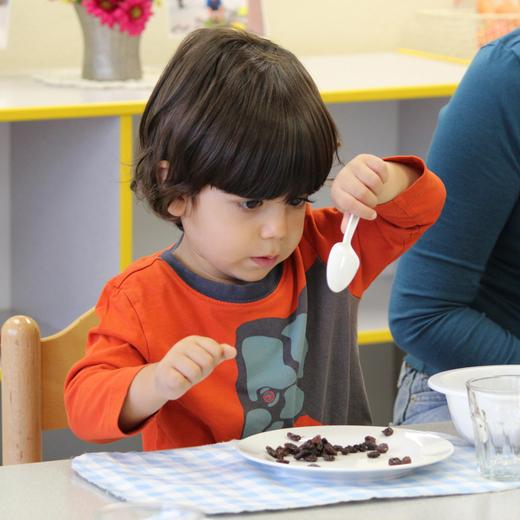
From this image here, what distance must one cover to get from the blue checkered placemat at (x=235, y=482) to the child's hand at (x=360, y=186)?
0.24 meters

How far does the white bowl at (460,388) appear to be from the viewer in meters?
1.03

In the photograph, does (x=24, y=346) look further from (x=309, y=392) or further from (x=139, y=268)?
(x=309, y=392)

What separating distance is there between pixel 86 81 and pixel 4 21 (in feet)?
0.73

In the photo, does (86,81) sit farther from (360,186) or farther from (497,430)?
(497,430)

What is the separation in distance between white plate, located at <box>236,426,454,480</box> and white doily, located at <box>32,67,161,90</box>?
3.81 feet

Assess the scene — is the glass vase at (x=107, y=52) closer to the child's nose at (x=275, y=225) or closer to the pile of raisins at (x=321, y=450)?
the child's nose at (x=275, y=225)

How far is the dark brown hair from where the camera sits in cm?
111

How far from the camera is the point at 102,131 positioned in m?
1.99

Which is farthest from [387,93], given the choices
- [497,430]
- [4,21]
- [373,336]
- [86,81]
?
[497,430]

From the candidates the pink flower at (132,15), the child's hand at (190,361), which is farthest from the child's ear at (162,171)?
the pink flower at (132,15)

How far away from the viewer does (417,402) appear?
144cm

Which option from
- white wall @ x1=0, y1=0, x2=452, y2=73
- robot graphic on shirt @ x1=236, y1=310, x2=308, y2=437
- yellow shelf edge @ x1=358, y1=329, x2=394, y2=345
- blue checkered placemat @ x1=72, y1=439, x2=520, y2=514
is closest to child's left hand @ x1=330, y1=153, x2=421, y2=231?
robot graphic on shirt @ x1=236, y1=310, x2=308, y2=437

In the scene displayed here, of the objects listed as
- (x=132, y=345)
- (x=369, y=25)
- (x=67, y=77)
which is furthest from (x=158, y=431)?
(x=369, y=25)

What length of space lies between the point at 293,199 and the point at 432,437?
26 cm
